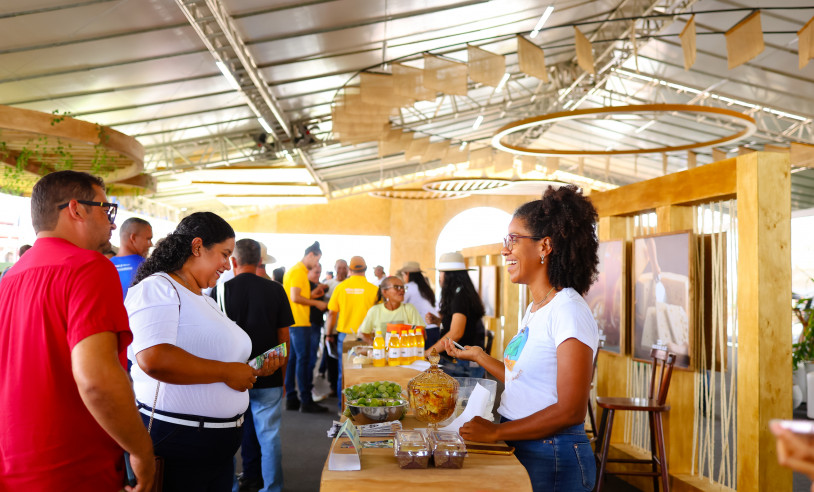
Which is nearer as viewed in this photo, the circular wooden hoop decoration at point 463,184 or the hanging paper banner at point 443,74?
the hanging paper banner at point 443,74

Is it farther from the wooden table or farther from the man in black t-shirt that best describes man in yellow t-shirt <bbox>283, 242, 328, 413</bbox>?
the wooden table

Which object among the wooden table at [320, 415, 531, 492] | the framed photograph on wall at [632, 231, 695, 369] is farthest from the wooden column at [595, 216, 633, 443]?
the wooden table at [320, 415, 531, 492]

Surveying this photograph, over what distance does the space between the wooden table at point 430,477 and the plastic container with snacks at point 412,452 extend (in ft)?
0.06

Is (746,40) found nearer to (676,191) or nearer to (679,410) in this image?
(676,191)

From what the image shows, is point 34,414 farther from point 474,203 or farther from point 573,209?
point 474,203

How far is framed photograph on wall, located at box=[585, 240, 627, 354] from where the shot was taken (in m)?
4.60

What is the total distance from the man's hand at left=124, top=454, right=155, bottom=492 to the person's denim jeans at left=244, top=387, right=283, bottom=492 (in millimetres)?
1947

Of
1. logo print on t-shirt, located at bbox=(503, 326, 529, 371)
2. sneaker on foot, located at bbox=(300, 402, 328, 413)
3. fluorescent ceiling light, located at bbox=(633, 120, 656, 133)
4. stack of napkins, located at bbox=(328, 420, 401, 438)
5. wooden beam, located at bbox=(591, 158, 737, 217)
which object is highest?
fluorescent ceiling light, located at bbox=(633, 120, 656, 133)

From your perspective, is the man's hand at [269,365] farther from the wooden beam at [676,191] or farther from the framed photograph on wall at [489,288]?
the framed photograph on wall at [489,288]

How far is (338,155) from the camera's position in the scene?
15070mm

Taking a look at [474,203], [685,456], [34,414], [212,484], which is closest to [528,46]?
[685,456]

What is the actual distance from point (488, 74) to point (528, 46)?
0.50 metres

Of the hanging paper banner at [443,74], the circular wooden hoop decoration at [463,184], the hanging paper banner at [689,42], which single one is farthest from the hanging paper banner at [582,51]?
the circular wooden hoop decoration at [463,184]

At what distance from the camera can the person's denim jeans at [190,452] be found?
2016mm
